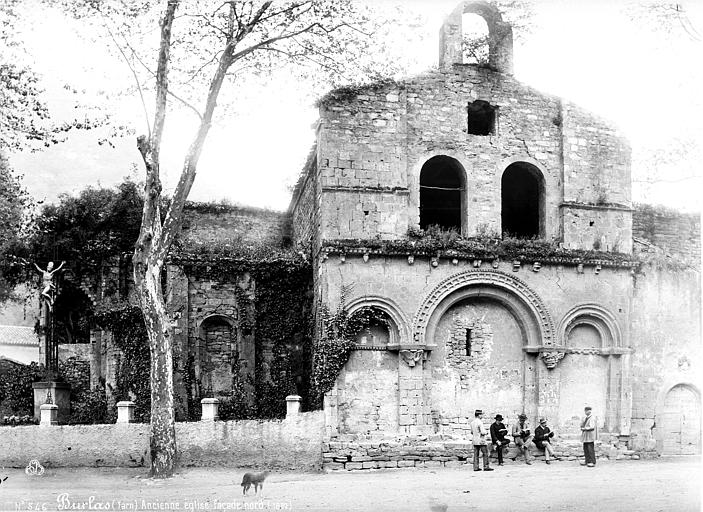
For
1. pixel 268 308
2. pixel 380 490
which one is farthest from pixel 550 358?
pixel 268 308

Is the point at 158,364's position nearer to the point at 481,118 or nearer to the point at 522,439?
the point at 522,439

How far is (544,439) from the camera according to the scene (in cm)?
2022

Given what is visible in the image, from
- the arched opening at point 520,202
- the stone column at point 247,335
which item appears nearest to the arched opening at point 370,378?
the stone column at point 247,335

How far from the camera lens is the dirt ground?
14.5m

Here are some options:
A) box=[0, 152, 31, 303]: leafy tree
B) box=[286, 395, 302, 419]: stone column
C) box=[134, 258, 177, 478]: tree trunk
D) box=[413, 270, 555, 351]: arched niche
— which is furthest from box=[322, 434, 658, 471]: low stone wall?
box=[0, 152, 31, 303]: leafy tree

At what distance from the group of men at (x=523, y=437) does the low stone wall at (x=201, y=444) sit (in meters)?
3.70

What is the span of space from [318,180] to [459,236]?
150 inches

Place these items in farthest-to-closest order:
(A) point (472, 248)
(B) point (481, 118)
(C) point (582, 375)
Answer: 1. (B) point (481, 118)
2. (C) point (582, 375)
3. (A) point (472, 248)

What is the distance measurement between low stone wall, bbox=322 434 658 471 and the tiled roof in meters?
34.3

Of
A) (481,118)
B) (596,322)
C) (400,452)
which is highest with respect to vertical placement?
(481,118)

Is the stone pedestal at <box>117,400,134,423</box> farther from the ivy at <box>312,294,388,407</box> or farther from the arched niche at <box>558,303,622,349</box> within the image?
the arched niche at <box>558,303,622,349</box>

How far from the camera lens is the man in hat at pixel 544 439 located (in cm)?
2019

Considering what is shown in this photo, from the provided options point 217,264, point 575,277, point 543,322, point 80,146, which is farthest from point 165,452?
point 80,146

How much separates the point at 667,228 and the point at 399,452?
12039 mm
